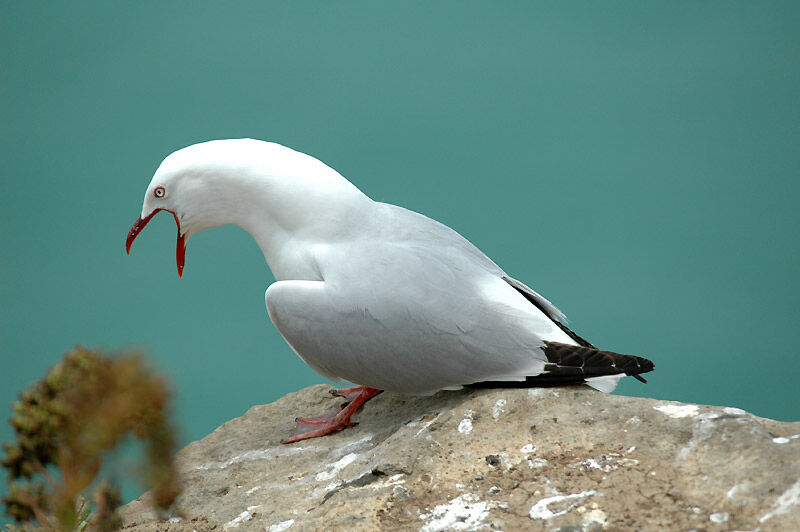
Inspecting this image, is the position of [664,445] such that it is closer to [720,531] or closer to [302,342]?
[720,531]

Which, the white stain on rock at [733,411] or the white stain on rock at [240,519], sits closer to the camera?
the white stain on rock at [733,411]

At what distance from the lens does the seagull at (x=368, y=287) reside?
3209mm

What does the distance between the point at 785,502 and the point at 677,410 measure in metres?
0.65

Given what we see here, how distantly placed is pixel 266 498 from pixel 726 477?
1575 mm

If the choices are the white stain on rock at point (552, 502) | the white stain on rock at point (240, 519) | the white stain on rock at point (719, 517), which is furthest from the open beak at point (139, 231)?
the white stain on rock at point (719, 517)

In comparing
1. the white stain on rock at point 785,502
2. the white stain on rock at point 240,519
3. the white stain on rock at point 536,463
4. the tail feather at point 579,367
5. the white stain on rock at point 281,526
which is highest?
the tail feather at point 579,367

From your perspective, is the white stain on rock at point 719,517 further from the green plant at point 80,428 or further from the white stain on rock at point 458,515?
the green plant at point 80,428

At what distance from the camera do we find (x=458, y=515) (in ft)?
8.65

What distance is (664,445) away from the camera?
9.17 feet

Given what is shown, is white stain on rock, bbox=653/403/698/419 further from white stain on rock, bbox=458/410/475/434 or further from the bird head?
the bird head

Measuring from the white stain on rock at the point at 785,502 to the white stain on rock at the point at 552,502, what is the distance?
1.63 ft

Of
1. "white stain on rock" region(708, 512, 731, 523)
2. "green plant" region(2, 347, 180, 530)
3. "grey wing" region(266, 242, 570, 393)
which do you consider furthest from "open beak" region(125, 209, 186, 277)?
"white stain on rock" region(708, 512, 731, 523)

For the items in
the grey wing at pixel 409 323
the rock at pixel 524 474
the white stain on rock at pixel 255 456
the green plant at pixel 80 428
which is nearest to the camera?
the green plant at pixel 80 428

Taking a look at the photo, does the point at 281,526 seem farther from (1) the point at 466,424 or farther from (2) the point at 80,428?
(2) the point at 80,428
